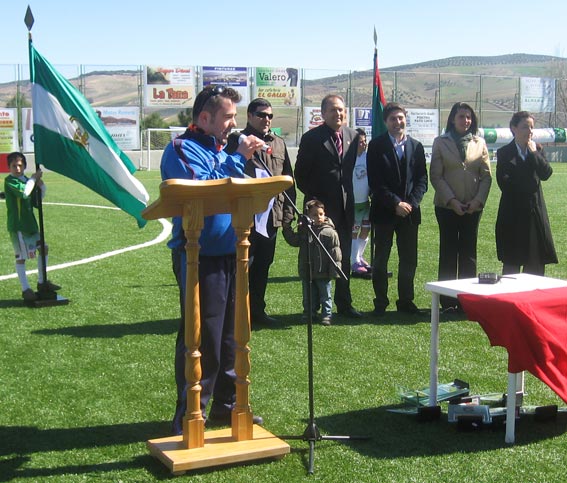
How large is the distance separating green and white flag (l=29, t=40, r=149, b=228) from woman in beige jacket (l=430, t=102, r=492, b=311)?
3294mm

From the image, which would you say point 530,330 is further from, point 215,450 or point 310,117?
point 310,117

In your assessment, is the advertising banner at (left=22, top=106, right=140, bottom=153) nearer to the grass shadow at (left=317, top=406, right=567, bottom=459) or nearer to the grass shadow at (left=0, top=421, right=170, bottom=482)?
the grass shadow at (left=0, top=421, right=170, bottom=482)

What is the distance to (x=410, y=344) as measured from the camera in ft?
25.9

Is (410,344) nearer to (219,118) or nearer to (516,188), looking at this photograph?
(516,188)

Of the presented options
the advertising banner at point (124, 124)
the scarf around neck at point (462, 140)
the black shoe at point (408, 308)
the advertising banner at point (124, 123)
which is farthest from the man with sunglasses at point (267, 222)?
the advertising banner at point (124, 123)

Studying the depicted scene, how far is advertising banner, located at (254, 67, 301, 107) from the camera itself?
5231 cm

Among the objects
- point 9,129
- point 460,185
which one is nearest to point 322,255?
point 460,185

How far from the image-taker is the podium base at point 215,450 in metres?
4.79

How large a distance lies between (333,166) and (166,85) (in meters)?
43.7

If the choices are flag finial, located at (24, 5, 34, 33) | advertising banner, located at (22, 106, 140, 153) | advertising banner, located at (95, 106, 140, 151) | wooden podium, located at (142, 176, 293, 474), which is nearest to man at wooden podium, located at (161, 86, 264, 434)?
wooden podium, located at (142, 176, 293, 474)

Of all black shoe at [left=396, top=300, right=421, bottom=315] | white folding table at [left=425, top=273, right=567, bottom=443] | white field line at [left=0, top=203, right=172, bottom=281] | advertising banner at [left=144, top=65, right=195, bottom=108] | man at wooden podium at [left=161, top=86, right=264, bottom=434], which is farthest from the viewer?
advertising banner at [left=144, top=65, right=195, bottom=108]

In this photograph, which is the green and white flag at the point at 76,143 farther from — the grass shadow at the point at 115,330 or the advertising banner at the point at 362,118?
the advertising banner at the point at 362,118

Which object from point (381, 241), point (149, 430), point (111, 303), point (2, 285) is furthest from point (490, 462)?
point (2, 285)

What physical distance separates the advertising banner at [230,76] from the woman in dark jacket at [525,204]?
142 feet
